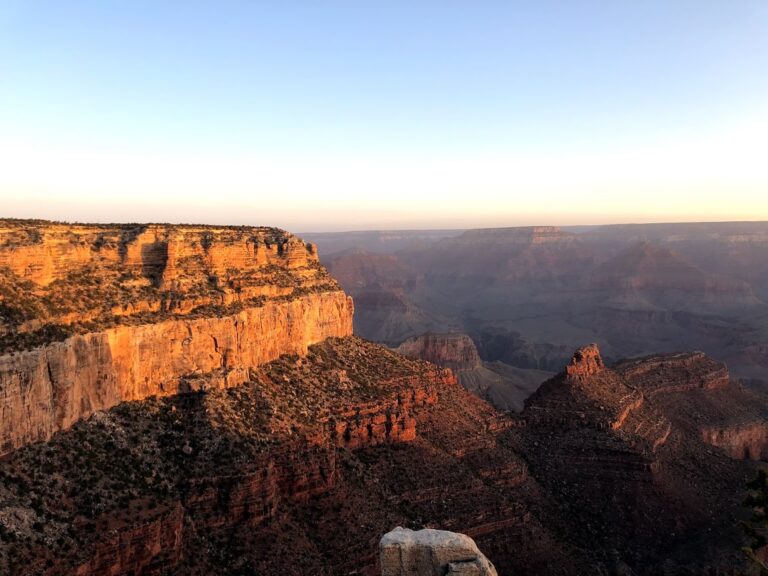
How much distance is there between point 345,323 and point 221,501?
29.7 m

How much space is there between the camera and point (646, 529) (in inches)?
2240

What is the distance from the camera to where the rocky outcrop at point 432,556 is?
60.9ft

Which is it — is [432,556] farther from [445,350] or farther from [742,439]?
[445,350]

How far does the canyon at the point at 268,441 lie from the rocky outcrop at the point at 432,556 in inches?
813

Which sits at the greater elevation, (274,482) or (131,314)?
(131,314)

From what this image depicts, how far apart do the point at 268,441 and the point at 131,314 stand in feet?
43.9

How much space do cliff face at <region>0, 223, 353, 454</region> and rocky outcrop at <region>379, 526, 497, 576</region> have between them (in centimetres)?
2522

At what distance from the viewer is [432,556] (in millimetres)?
18922

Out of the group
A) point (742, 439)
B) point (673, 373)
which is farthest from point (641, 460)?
point (673, 373)

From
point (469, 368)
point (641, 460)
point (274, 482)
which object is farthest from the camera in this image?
point (469, 368)

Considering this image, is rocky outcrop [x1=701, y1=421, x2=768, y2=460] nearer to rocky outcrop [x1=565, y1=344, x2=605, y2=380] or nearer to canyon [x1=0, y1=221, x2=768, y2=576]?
canyon [x1=0, y1=221, x2=768, y2=576]

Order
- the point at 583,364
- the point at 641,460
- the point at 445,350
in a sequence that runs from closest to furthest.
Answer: the point at 641,460 → the point at 583,364 → the point at 445,350

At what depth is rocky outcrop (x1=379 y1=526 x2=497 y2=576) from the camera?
18.6 m

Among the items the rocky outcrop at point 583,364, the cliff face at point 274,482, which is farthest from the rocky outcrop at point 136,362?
the rocky outcrop at point 583,364
